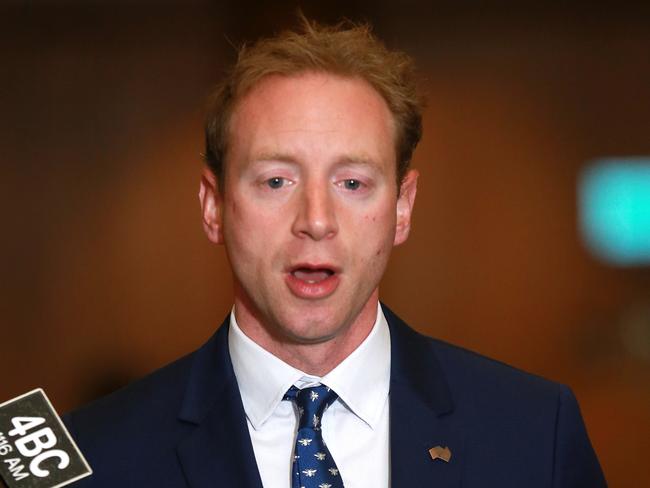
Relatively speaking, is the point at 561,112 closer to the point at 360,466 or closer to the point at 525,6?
the point at 525,6

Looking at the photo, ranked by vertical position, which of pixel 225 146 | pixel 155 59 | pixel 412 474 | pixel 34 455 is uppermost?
pixel 155 59

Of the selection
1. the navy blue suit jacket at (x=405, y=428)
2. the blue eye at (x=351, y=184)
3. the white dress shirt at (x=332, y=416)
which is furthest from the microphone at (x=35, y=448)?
the blue eye at (x=351, y=184)

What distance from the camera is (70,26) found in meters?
4.05

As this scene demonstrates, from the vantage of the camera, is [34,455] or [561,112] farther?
[561,112]

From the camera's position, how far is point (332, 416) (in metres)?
1.96

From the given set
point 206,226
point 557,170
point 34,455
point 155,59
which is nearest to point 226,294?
point 155,59

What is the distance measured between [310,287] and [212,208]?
29 centimetres

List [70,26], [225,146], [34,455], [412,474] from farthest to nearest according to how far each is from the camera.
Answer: [70,26] < [225,146] < [412,474] < [34,455]

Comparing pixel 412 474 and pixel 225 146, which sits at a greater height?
pixel 225 146

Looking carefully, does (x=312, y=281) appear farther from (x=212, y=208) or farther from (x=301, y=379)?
(x=212, y=208)

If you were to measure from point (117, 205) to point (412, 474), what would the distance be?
7.92ft

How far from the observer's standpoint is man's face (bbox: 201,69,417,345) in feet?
6.14

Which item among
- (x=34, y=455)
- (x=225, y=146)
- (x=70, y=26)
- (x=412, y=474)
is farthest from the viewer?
(x=70, y=26)

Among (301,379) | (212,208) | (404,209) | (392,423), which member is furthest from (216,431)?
(404,209)
